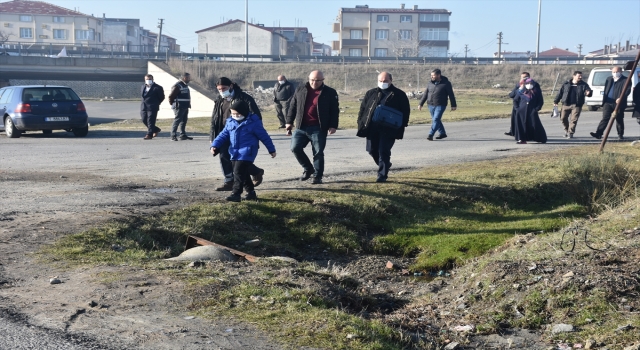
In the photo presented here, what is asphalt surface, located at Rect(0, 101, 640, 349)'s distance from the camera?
353 inches

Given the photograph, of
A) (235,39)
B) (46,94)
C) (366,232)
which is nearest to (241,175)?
(366,232)

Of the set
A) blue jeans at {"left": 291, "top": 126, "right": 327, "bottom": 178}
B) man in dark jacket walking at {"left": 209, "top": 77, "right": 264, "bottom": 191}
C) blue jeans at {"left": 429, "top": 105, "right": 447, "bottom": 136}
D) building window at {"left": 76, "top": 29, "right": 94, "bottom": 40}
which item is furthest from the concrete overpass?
building window at {"left": 76, "top": 29, "right": 94, "bottom": 40}

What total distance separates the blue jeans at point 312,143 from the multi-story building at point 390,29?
326 feet

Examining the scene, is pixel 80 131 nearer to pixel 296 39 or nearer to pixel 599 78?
pixel 599 78

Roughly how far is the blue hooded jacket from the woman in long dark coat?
10092mm

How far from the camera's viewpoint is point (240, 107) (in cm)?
942

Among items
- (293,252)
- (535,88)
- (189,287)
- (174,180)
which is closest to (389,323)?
(189,287)

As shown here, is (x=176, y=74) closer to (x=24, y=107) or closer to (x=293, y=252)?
(x=24, y=107)

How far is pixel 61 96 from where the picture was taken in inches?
821

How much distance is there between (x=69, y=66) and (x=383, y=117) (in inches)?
1994

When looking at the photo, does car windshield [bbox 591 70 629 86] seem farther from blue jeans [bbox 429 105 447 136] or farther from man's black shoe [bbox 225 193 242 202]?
man's black shoe [bbox 225 193 242 202]

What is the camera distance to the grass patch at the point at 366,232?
5.46m

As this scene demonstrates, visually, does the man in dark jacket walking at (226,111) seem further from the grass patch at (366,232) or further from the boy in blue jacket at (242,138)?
the grass patch at (366,232)

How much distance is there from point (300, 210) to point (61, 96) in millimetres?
13490
